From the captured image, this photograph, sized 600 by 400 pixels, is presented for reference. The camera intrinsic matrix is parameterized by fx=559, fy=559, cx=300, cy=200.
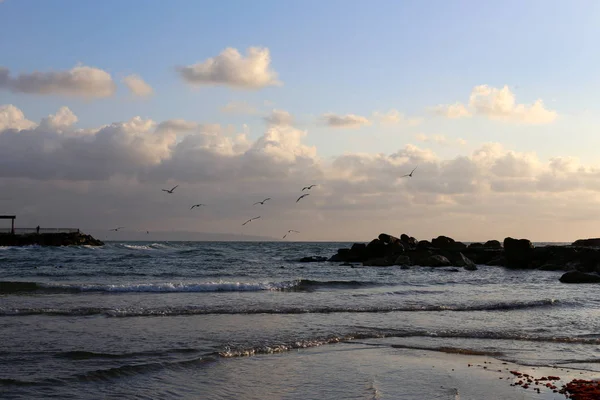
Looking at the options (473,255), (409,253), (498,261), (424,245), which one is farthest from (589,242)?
(409,253)

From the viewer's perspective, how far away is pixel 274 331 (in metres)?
17.5

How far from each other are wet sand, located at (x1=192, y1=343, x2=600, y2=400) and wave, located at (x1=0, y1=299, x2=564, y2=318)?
717cm

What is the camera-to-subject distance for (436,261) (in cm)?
5372

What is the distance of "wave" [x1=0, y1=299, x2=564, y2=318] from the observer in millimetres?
20469

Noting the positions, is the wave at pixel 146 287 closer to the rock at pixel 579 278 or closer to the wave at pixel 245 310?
the wave at pixel 245 310

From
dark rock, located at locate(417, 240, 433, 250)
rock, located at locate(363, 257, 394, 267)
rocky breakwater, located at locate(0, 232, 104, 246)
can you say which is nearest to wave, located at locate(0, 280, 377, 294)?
rock, located at locate(363, 257, 394, 267)

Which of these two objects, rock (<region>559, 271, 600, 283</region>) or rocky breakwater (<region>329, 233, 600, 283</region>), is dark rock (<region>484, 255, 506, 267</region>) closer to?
rocky breakwater (<region>329, 233, 600, 283</region>)

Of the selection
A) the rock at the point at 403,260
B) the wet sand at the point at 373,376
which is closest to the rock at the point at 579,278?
the rock at the point at 403,260

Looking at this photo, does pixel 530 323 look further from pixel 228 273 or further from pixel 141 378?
pixel 228 273

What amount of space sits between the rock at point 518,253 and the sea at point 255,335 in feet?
78.4

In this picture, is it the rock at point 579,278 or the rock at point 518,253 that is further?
the rock at point 518,253

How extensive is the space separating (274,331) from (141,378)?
20.3ft

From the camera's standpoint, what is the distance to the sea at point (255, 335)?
11586mm

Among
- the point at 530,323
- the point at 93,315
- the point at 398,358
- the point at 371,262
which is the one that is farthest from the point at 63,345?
the point at 371,262
